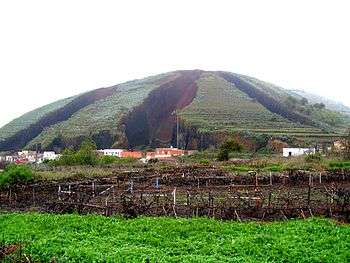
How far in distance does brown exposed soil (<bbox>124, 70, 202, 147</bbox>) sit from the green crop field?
102m

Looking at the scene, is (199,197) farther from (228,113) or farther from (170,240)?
(228,113)

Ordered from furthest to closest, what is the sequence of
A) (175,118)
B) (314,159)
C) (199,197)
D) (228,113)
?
(175,118) → (228,113) → (314,159) → (199,197)

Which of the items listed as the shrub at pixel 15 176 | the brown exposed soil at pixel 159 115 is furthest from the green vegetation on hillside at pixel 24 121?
the shrub at pixel 15 176

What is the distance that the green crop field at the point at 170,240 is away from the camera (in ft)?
56.1

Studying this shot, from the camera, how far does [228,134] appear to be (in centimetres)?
10006

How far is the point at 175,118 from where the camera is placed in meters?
134

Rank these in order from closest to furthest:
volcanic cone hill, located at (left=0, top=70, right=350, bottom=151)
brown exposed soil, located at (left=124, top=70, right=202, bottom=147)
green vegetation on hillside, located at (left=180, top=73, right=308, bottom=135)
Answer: volcanic cone hill, located at (left=0, top=70, right=350, bottom=151), green vegetation on hillside, located at (left=180, top=73, right=308, bottom=135), brown exposed soil, located at (left=124, top=70, right=202, bottom=147)

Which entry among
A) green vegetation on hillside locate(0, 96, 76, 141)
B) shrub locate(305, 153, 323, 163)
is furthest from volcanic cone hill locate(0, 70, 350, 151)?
shrub locate(305, 153, 323, 163)

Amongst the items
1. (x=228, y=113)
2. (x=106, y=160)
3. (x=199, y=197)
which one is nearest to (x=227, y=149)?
(x=106, y=160)

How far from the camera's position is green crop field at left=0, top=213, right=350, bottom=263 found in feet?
56.1

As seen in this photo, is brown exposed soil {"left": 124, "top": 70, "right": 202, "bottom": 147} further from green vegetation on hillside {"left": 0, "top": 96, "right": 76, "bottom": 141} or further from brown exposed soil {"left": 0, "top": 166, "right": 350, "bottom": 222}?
brown exposed soil {"left": 0, "top": 166, "right": 350, "bottom": 222}

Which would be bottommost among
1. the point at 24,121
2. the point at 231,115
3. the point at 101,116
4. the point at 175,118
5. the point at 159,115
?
the point at 175,118

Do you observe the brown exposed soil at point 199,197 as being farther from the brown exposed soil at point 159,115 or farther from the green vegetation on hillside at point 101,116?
the brown exposed soil at point 159,115

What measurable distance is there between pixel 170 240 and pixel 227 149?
54974 millimetres
